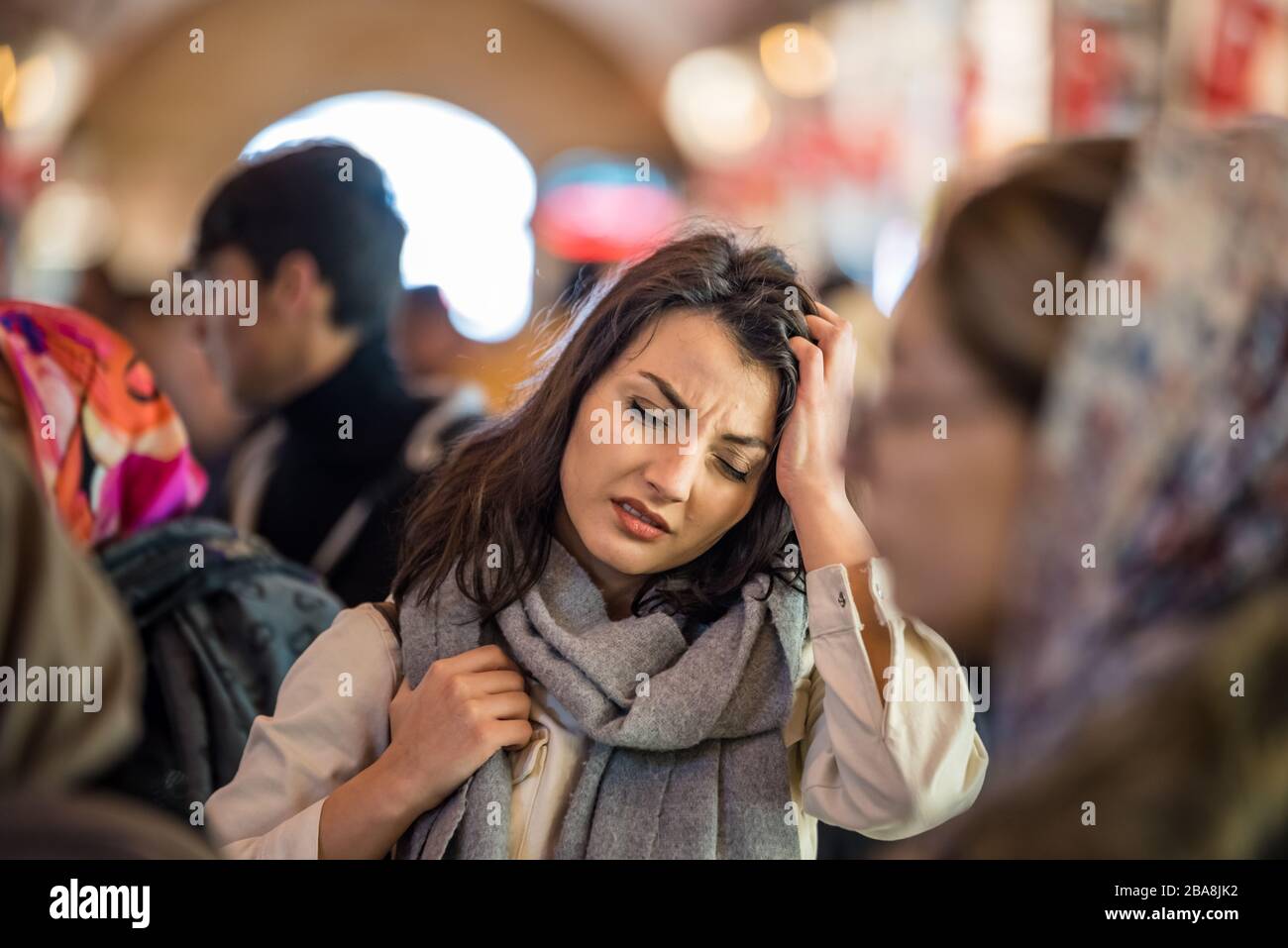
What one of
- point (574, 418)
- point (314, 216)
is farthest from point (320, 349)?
point (574, 418)

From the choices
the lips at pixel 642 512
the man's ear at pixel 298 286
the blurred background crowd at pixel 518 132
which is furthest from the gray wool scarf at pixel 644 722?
the man's ear at pixel 298 286

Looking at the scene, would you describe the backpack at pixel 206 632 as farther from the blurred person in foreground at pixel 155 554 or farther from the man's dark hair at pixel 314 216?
the man's dark hair at pixel 314 216

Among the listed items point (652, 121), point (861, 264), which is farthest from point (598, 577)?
point (652, 121)

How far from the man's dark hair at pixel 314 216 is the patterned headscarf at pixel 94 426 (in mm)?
280

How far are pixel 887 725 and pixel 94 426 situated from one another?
1091mm

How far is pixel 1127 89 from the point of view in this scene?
316 cm

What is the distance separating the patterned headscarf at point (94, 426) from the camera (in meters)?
1.60

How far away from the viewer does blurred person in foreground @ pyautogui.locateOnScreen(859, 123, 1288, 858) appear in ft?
3.34

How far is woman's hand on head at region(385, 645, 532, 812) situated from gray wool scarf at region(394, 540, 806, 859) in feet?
0.08

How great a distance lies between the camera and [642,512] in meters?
1.44

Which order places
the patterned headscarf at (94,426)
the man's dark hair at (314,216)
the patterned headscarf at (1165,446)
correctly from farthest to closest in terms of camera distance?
the man's dark hair at (314,216), the patterned headscarf at (94,426), the patterned headscarf at (1165,446)

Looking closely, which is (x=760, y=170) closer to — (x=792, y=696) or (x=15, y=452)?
(x=792, y=696)

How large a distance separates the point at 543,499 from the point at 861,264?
9.34 ft

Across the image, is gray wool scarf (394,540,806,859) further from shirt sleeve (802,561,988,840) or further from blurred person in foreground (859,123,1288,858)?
blurred person in foreground (859,123,1288,858)
